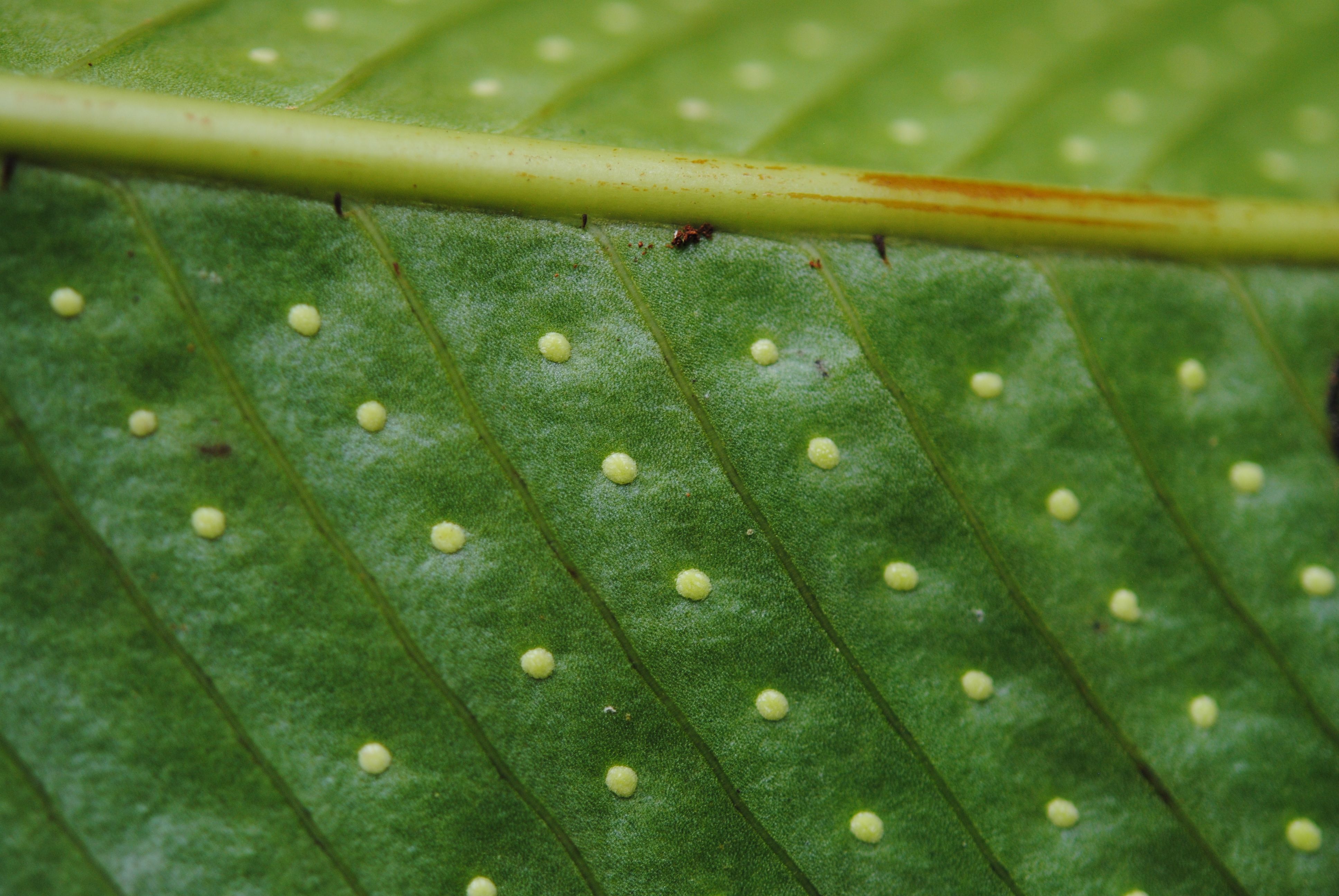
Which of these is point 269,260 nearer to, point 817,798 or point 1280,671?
point 817,798

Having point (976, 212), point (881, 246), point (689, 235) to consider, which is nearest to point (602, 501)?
point (689, 235)

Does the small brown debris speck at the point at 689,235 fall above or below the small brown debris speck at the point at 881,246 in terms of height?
above

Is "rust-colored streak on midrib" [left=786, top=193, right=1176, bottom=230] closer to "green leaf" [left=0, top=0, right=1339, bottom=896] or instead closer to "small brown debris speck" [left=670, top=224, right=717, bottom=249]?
"green leaf" [left=0, top=0, right=1339, bottom=896]

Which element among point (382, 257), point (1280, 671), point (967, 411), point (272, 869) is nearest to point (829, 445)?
point (967, 411)

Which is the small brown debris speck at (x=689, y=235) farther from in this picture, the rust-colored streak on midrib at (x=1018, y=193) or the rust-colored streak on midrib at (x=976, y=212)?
the rust-colored streak on midrib at (x=1018, y=193)

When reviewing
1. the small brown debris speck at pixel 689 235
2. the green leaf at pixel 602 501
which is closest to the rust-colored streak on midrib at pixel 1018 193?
the green leaf at pixel 602 501

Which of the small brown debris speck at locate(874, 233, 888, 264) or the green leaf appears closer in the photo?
the green leaf

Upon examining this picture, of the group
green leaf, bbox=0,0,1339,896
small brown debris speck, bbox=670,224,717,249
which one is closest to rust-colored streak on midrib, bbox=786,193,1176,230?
green leaf, bbox=0,0,1339,896
